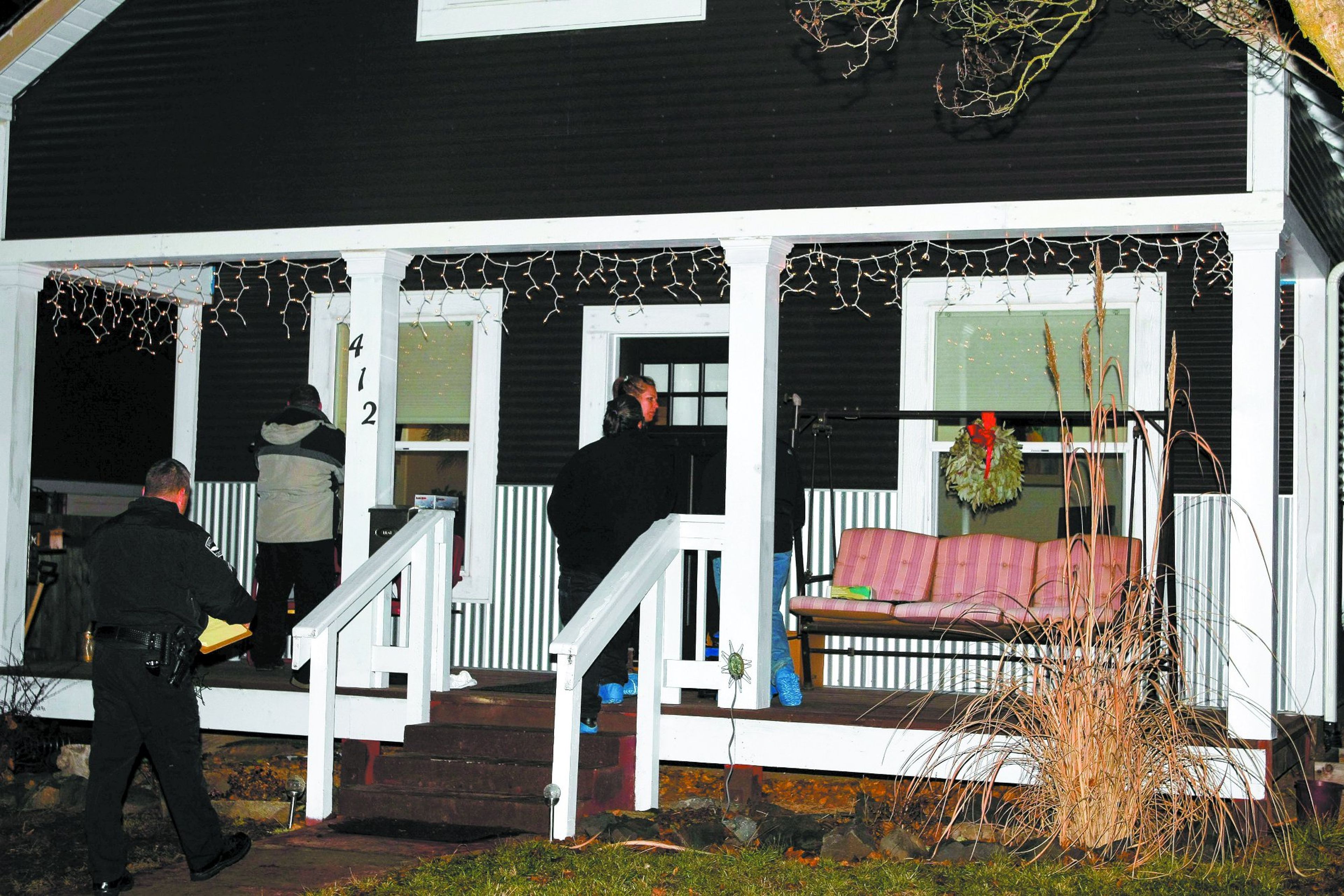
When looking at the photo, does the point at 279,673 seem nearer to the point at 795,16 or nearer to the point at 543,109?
the point at 543,109

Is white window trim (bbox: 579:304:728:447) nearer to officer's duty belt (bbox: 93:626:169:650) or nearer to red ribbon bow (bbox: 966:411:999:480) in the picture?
red ribbon bow (bbox: 966:411:999:480)

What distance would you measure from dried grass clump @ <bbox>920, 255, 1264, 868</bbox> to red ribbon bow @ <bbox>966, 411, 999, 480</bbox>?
2.64m

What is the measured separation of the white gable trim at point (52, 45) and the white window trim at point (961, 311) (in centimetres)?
523

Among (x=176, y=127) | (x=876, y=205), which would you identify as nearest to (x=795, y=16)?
(x=876, y=205)

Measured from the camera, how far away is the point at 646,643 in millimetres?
7254

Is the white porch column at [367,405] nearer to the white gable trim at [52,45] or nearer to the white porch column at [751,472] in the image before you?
the white porch column at [751,472]

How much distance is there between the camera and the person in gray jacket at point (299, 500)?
894 cm

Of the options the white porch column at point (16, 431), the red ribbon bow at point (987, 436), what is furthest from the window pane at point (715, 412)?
the white porch column at point (16, 431)

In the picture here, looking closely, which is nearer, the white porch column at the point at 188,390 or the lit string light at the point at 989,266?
the lit string light at the point at 989,266

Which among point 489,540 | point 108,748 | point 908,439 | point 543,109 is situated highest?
point 543,109

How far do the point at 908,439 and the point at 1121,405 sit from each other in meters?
1.32

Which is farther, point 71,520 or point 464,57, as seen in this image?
point 71,520

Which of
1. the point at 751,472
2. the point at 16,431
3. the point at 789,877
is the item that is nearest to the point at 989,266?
the point at 751,472

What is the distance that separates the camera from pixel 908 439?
31.8 feet
